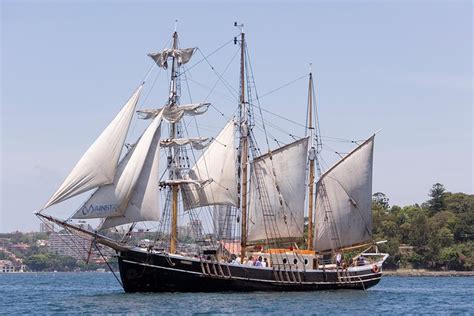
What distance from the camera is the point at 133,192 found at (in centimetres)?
7375

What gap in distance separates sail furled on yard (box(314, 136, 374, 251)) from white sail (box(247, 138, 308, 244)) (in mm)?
2931

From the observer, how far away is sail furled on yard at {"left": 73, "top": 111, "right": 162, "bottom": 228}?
72.0m

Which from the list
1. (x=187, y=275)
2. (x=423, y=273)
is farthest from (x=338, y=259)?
(x=423, y=273)

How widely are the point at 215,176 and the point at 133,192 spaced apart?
26.3 feet

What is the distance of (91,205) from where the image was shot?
71.8 metres

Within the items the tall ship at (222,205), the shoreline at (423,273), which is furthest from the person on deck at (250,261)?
the shoreline at (423,273)

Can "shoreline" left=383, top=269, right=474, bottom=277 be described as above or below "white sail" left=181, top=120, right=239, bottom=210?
below

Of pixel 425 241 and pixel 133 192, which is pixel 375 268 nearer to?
pixel 133 192

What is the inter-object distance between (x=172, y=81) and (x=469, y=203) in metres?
119

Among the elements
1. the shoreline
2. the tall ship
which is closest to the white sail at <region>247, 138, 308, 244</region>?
the tall ship

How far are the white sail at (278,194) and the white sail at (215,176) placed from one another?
332 cm

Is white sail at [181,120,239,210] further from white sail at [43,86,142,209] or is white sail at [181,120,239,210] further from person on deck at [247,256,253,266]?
white sail at [43,86,142,209]

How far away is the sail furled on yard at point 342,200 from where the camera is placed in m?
87.7

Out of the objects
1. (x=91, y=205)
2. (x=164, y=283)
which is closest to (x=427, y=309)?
(x=164, y=283)
